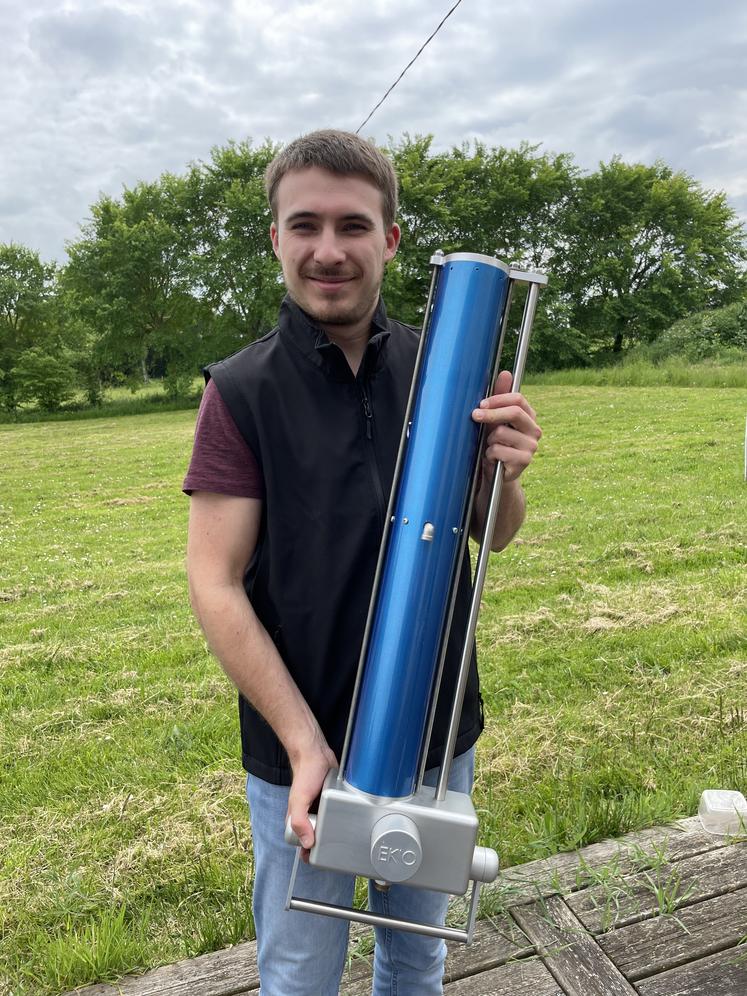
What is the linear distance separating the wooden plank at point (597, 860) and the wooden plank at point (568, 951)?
0.19 ft

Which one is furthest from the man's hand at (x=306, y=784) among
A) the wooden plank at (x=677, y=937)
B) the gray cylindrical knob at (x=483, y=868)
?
the wooden plank at (x=677, y=937)

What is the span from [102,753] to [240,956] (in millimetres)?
2075

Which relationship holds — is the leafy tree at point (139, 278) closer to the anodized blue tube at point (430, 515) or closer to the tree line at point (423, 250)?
the tree line at point (423, 250)

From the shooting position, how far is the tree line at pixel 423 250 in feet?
105

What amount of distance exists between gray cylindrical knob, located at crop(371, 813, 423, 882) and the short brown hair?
46.9 inches

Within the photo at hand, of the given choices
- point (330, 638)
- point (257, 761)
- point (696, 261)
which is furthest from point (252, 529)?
point (696, 261)

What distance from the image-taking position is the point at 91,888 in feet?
9.04

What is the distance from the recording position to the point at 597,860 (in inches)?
94.7

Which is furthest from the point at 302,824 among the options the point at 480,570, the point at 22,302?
the point at 22,302

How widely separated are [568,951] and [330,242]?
75.9 inches

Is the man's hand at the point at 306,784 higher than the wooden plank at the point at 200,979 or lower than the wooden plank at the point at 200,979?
higher

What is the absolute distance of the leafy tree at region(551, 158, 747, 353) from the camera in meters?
32.5

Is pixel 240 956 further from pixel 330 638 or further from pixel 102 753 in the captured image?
pixel 102 753

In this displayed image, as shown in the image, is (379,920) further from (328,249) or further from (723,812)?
(723,812)
